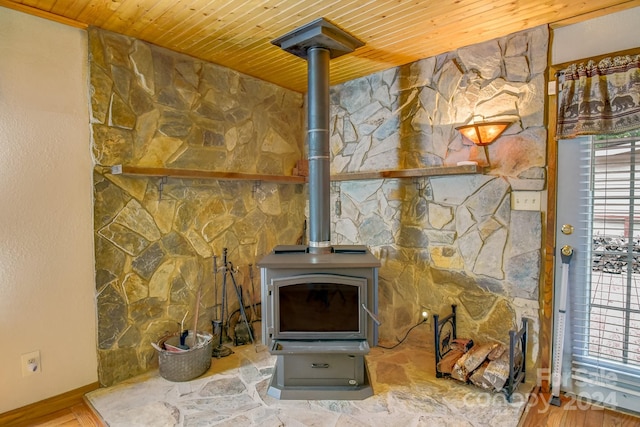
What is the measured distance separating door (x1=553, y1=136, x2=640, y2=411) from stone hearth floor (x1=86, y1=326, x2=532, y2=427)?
0.42 metres

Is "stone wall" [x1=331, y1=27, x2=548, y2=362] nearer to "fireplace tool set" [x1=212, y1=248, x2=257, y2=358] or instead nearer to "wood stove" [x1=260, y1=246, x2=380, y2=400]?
"wood stove" [x1=260, y1=246, x2=380, y2=400]

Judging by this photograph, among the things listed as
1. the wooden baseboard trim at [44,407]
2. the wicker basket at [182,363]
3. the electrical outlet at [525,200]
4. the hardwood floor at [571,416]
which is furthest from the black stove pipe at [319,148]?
the wooden baseboard trim at [44,407]

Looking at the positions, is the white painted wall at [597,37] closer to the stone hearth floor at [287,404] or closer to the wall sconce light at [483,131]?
the wall sconce light at [483,131]

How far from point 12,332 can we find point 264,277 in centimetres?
148

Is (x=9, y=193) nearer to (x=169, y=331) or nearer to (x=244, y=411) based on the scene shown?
(x=169, y=331)

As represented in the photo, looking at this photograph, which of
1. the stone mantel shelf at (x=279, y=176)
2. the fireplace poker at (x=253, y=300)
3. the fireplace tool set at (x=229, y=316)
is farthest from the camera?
the fireplace poker at (x=253, y=300)

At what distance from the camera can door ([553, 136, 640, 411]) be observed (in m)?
2.07

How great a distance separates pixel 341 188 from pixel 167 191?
1.54m

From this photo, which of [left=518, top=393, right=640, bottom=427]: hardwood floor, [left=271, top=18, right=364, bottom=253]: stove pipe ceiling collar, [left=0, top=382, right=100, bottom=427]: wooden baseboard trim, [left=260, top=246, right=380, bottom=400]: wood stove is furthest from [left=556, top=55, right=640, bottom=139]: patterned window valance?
[left=0, top=382, right=100, bottom=427]: wooden baseboard trim

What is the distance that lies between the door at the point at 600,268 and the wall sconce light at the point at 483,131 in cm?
37

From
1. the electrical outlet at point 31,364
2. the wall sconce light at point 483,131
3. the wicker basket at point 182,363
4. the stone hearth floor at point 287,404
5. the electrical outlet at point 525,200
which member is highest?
the wall sconce light at point 483,131

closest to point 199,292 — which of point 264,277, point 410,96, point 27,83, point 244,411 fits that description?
point 264,277

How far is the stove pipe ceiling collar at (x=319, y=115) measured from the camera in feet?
8.11

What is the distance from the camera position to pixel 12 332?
2.08 meters
